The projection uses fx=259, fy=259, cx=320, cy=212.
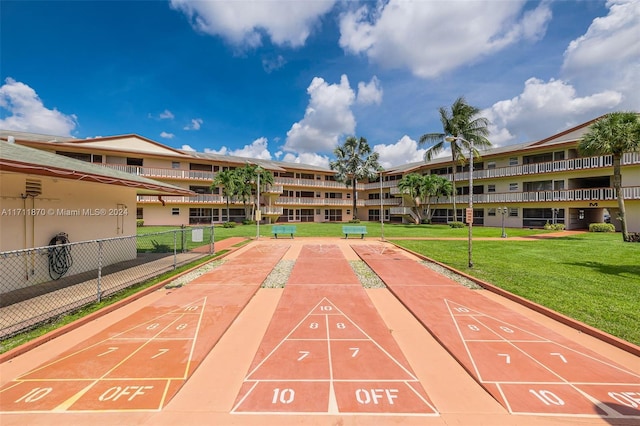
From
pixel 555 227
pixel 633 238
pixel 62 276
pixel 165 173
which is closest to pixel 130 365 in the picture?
pixel 62 276

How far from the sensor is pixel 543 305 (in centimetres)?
690

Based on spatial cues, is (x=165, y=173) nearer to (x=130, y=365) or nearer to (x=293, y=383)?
(x=130, y=365)

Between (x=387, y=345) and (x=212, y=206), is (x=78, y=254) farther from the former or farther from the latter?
(x=212, y=206)

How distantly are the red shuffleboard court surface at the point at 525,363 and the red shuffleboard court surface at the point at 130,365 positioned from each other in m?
4.84

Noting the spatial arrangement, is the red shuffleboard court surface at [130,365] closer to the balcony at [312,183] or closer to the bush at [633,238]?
the bush at [633,238]

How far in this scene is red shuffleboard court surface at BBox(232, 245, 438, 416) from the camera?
3.61 metres

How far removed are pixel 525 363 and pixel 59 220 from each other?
14324mm

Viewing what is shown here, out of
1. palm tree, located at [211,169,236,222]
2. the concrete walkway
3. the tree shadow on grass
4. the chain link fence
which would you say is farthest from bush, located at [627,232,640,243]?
palm tree, located at [211,169,236,222]

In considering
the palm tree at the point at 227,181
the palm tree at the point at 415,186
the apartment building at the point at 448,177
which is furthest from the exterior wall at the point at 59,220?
the palm tree at the point at 415,186

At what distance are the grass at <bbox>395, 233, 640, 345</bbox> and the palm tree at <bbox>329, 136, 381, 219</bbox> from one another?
2594 centimetres

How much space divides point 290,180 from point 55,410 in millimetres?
39508

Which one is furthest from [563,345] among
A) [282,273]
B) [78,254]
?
[78,254]

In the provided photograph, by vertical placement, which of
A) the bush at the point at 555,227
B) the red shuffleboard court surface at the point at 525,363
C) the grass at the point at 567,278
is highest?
the bush at the point at 555,227

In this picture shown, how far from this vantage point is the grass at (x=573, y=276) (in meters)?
6.29
